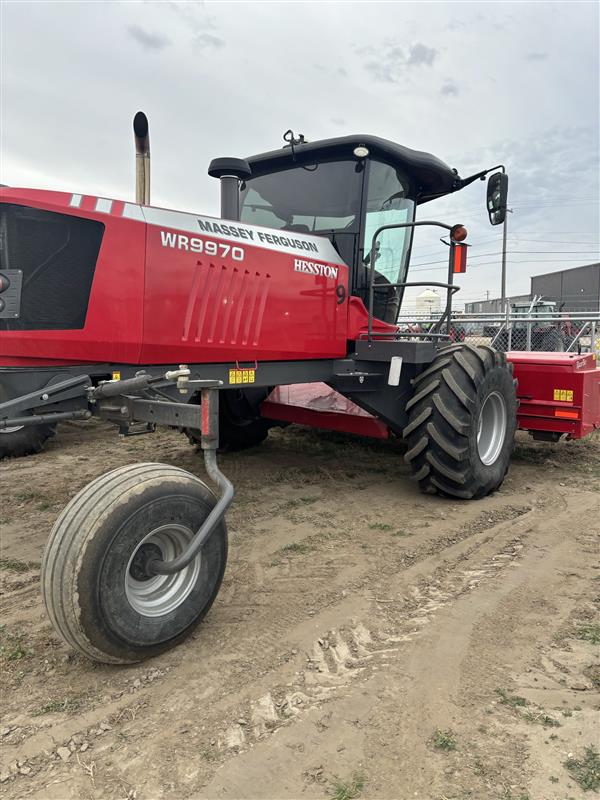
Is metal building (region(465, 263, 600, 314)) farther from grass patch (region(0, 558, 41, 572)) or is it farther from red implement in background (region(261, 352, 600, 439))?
grass patch (region(0, 558, 41, 572))

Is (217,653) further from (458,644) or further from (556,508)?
(556,508)

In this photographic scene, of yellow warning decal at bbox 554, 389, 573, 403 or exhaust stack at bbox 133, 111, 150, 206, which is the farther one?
yellow warning decal at bbox 554, 389, 573, 403

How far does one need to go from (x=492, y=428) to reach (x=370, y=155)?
2507mm

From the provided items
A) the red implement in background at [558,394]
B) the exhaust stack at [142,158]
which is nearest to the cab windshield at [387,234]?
the red implement in background at [558,394]

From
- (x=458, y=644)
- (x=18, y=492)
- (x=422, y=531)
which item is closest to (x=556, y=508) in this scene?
(x=422, y=531)

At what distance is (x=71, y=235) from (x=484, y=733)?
2.82 m

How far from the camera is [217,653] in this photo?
2496 millimetres

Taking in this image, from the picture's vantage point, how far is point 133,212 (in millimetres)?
3070

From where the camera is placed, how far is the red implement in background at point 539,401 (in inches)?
207

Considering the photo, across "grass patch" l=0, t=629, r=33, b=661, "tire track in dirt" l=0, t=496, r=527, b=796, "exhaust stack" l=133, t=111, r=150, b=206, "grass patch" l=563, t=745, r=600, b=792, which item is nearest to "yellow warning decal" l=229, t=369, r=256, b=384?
"exhaust stack" l=133, t=111, r=150, b=206

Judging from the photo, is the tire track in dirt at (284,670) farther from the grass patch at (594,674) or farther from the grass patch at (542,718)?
the grass patch at (594,674)

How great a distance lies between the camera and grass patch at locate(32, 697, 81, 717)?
6.92ft

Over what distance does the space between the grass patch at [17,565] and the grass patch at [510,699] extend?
2.57 metres

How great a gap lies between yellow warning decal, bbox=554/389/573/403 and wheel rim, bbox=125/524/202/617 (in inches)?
167
